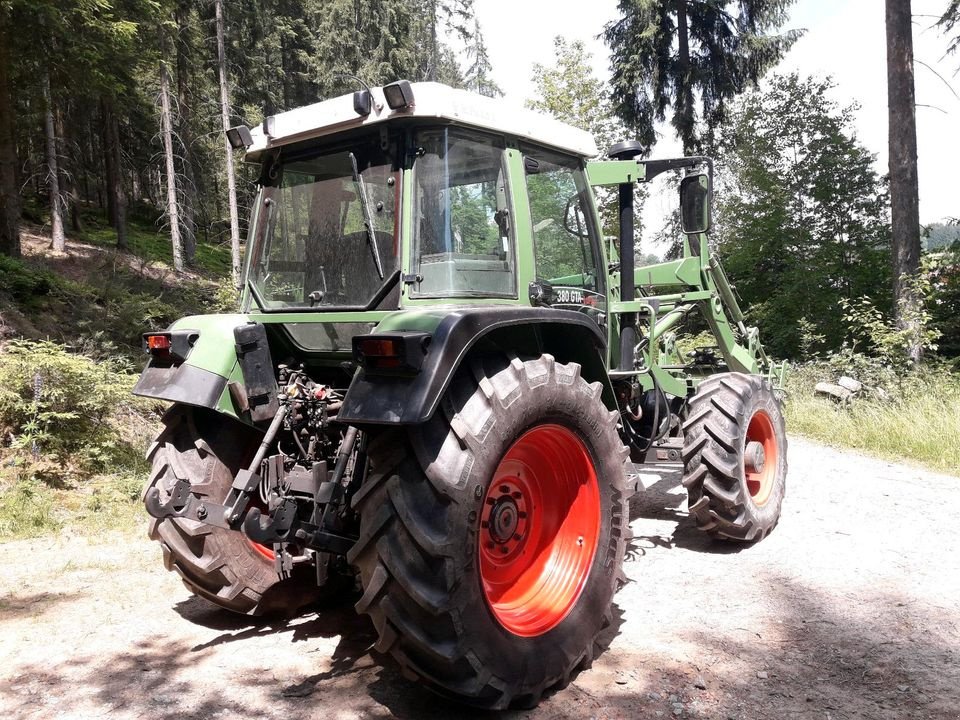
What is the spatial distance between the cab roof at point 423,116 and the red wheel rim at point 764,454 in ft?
9.05

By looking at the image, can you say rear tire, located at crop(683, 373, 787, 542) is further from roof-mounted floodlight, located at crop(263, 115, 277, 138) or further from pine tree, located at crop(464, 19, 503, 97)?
pine tree, located at crop(464, 19, 503, 97)

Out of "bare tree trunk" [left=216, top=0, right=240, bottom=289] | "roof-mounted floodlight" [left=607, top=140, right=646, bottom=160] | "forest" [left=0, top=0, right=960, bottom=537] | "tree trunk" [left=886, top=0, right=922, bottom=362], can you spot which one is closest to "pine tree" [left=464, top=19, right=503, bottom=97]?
"forest" [left=0, top=0, right=960, bottom=537]

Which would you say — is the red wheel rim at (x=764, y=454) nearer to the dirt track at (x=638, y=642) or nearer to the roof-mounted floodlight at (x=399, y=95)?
the dirt track at (x=638, y=642)

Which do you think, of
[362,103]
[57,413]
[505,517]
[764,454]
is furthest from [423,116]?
[57,413]

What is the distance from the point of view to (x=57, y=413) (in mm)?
6547

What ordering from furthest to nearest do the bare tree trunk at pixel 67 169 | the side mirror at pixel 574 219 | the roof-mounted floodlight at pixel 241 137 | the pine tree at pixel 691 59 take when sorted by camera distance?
the bare tree trunk at pixel 67 169 < the pine tree at pixel 691 59 < the side mirror at pixel 574 219 < the roof-mounted floodlight at pixel 241 137

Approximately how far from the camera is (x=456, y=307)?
124 inches

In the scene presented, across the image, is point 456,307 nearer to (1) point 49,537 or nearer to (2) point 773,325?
(1) point 49,537

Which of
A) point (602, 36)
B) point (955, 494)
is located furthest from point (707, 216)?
point (602, 36)

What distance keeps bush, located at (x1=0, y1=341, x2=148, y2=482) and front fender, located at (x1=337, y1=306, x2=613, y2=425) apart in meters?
4.94

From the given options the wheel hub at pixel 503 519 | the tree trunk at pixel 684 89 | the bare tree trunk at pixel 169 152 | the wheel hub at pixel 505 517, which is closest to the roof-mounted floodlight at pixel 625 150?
the wheel hub at pixel 505 517

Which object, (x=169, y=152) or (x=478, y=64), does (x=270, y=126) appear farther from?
(x=478, y=64)

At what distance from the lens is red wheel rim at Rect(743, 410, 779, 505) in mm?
5359

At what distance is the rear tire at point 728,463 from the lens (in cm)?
473
